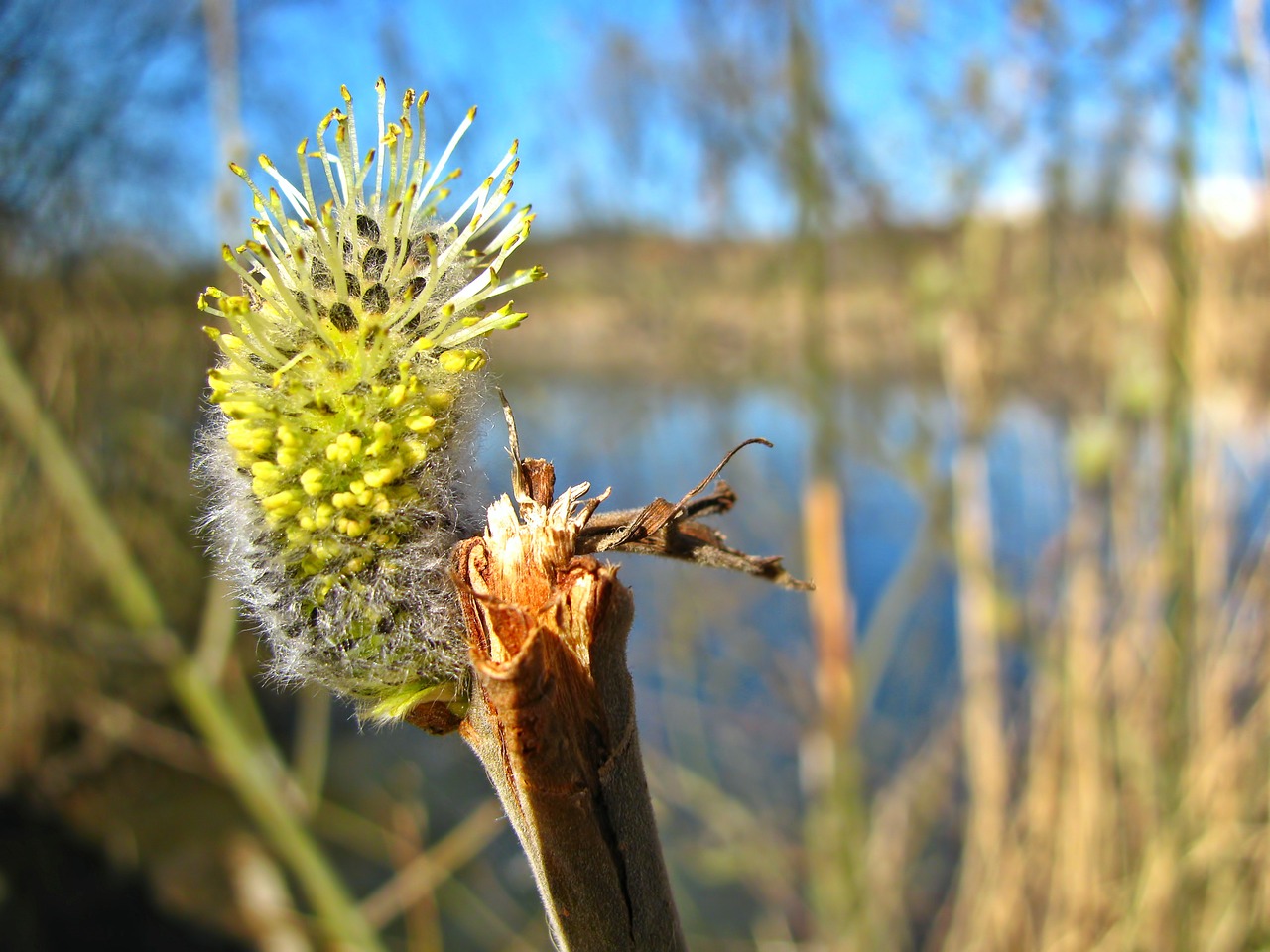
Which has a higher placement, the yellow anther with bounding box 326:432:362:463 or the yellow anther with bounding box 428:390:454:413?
the yellow anther with bounding box 428:390:454:413

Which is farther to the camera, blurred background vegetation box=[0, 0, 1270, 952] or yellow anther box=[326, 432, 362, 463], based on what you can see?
blurred background vegetation box=[0, 0, 1270, 952]

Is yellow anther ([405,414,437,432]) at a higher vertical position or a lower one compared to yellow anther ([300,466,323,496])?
higher

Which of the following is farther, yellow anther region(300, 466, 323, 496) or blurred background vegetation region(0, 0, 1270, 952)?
blurred background vegetation region(0, 0, 1270, 952)

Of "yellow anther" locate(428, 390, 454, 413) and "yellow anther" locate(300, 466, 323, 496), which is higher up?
"yellow anther" locate(428, 390, 454, 413)

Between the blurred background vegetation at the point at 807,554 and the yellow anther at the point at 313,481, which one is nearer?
the yellow anther at the point at 313,481

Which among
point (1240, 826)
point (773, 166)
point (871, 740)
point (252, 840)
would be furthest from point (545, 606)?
point (252, 840)

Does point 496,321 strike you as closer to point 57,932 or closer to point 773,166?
point 773,166

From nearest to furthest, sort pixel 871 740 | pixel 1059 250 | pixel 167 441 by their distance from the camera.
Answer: pixel 1059 250, pixel 167 441, pixel 871 740

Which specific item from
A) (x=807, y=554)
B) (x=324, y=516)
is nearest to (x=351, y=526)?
(x=324, y=516)
